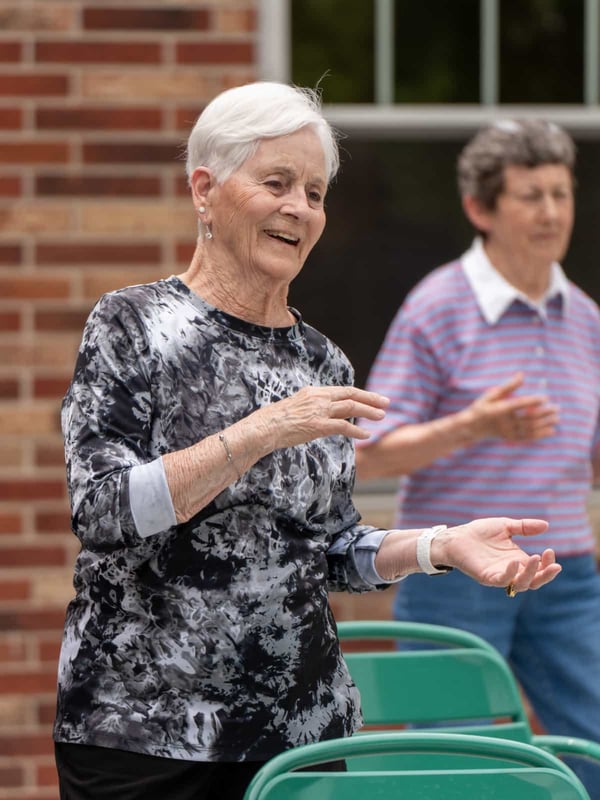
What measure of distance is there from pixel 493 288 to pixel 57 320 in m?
1.35

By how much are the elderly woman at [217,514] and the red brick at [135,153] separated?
2.03 m

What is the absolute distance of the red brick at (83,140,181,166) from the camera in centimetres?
441

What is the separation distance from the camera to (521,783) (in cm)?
214

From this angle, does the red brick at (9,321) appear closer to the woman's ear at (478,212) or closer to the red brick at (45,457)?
the red brick at (45,457)

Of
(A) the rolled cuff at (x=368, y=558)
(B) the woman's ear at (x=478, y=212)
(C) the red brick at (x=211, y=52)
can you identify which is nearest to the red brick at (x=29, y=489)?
(C) the red brick at (x=211, y=52)

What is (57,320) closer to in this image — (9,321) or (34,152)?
(9,321)

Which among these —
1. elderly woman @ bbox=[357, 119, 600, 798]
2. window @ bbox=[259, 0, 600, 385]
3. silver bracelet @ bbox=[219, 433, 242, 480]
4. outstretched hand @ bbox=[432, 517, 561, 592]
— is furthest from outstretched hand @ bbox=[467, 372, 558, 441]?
silver bracelet @ bbox=[219, 433, 242, 480]

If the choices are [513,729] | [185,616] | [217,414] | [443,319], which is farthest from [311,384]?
[443,319]

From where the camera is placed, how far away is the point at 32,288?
4.40 meters

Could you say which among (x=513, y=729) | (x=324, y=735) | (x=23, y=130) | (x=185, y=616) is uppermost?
(x=23, y=130)

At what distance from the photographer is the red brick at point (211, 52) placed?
4.40 metres

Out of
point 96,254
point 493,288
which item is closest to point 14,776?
point 96,254

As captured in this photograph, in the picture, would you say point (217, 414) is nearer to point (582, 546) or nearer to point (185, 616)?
point (185, 616)

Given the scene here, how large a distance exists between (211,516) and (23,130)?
2438 millimetres
